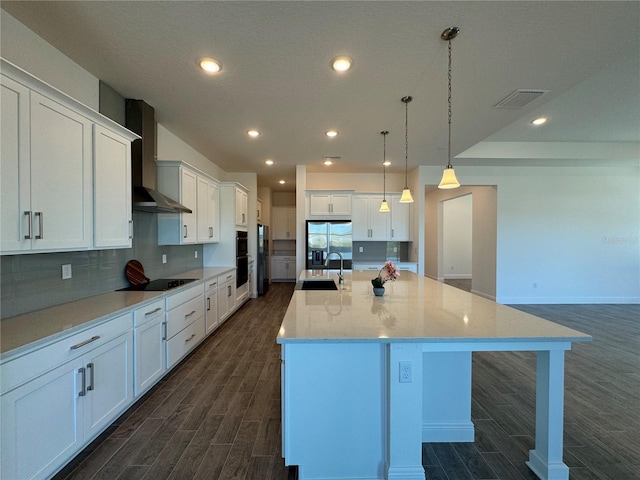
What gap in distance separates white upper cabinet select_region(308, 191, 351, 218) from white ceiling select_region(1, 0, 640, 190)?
166 cm

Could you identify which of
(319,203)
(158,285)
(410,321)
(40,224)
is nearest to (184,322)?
(158,285)

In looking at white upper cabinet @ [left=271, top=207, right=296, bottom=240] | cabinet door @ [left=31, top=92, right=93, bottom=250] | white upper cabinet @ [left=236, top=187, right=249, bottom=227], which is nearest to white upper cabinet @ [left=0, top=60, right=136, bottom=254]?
cabinet door @ [left=31, top=92, right=93, bottom=250]

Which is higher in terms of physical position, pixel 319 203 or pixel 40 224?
pixel 319 203

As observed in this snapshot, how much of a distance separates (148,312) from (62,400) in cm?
82

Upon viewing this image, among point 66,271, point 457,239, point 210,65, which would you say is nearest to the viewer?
point 66,271

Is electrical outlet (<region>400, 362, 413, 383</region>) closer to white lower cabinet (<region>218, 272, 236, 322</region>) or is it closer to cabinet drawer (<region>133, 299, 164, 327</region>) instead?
cabinet drawer (<region>133, 299, 164, 327</region>)

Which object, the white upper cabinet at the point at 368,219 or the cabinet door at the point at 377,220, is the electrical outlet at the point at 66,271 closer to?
the white upper cabinet at the point at 368,219

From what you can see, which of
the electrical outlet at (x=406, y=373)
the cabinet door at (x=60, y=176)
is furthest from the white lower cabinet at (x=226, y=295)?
the electrical outlet at (x=406, y=373)

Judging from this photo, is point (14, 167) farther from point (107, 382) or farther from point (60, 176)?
point (107, 382)

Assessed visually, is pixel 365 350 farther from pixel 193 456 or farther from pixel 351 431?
pixel 193 456

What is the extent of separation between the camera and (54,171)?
1.71 metres

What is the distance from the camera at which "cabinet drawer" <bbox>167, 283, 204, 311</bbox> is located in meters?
2.70

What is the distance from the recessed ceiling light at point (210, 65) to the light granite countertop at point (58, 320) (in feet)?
6.61

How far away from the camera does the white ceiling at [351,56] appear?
171 centimetres
